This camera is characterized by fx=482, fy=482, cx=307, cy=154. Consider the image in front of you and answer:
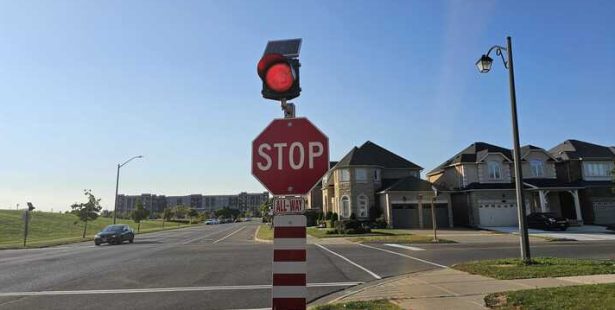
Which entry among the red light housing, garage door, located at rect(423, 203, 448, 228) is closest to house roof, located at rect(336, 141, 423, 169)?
garage door, located at rect(423, 203, 448, 228)

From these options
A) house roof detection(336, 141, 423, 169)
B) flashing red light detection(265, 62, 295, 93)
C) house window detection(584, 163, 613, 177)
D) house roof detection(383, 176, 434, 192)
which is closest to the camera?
flashing red light detection(265, 62, 295, 93)

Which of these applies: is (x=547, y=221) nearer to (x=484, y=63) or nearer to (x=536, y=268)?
(x=484, y=63)

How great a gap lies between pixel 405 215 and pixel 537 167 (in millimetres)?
13159

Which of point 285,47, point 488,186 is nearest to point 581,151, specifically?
point 488,186

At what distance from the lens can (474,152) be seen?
4553 cm

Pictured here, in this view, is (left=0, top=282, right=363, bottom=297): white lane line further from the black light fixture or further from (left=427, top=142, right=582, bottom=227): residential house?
(left=427, top=142, right=582, bottom=227): residential house

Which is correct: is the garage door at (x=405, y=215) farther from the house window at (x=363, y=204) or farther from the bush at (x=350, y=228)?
the bush at (x=350, y=228)

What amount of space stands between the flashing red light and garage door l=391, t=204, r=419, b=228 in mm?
38894

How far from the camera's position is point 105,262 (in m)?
17.5

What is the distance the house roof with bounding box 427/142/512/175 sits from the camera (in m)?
44.1

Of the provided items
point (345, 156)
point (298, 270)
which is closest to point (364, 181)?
point (345, 156)

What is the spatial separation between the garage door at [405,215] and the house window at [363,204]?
3.14 m

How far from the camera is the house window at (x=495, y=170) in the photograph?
143ft

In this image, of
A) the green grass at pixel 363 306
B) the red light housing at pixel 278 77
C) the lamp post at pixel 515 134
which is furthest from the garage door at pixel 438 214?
the red light housing at pixel 278 77
